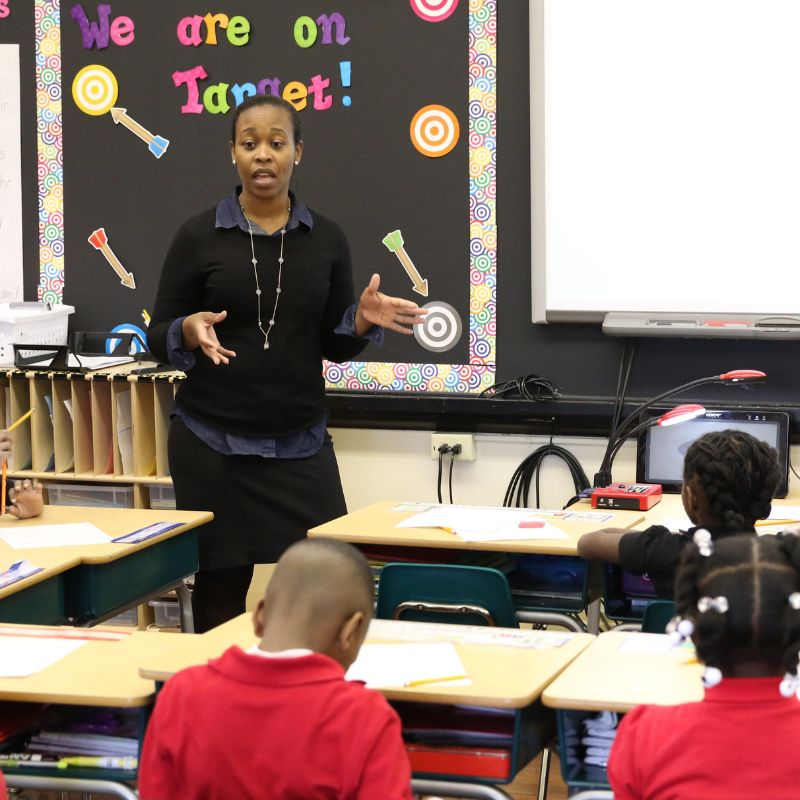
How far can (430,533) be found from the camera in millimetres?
3352

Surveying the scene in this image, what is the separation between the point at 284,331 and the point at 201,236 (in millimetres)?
333

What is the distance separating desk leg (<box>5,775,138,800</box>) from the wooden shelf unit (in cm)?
249

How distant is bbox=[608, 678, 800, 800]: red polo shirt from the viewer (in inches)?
60.6

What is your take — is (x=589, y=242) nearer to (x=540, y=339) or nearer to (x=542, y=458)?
(x=540, y=339)

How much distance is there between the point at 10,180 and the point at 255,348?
235 cm

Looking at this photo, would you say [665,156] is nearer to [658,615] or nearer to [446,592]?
[446,592]

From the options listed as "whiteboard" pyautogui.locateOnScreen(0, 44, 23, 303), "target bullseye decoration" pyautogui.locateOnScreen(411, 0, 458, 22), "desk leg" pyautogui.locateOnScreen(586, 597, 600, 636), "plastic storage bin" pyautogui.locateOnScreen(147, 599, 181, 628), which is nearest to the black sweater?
"desk leg" pyautogui.locateOnScreen(586, 597, 600, 636)

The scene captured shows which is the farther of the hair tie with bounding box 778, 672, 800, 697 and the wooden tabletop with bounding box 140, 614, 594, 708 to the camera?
the wooden tabletop with bounding box 140, 614, 594, 708

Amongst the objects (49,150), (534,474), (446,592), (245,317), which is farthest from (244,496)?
(49,150)

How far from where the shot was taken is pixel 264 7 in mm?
4867

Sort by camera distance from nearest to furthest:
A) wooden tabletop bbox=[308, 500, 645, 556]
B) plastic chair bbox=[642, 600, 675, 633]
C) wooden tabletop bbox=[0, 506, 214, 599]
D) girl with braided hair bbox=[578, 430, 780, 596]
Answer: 1. plastic chair bbox=[642, 600, 675, 633]
2. girl with braided hair bbox=[578, 430, 780, 596]
3. wooden tabletop bbox=[0, 506, 214, 599]
4. wooden tabletop bbox=[308, 500, 645, 556]

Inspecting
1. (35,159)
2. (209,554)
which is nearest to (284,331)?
(209,554)

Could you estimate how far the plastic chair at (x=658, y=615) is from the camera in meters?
2.49

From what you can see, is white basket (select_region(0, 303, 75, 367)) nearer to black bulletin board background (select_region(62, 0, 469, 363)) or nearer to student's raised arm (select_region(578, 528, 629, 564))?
black bulletin board background (select_region(62, 0, 469, 363))
